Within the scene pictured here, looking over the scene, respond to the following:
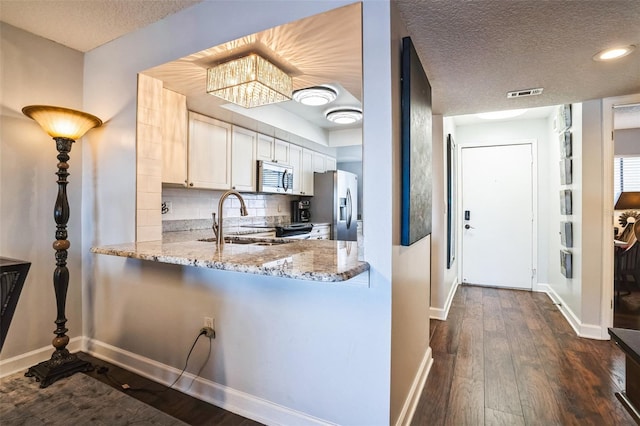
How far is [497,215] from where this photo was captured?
15.1 ft

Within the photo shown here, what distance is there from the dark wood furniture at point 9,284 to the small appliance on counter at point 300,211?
11.6ft

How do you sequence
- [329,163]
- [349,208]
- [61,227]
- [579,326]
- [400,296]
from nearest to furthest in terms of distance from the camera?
[400,296]
[61,227]
[579,326]
[349,208]
[329,163]

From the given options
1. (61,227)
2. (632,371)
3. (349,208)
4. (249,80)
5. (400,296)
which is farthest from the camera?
(349,208)

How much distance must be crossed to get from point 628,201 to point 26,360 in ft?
21.8

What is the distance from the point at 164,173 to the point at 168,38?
3.28ft

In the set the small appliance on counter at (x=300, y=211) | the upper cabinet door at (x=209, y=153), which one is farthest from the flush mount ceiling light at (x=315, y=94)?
the small appliance on counter at (x=300, y=211)

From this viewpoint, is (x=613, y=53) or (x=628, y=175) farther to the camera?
(x=628, y=175)

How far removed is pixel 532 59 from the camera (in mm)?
2078

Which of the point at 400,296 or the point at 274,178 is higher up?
the point at 274,178

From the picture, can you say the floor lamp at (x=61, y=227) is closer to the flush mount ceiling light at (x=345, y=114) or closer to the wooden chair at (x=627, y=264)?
the flush mount ceiling light at (x=345, y=114)

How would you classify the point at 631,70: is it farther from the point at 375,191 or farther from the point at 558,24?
the point at 375,191

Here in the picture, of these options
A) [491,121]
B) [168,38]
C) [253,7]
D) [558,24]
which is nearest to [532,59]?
[558,24]

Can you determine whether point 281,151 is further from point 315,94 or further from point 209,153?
point 315,94

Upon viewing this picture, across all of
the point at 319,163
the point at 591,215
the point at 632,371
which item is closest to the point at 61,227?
the point at 632,371
